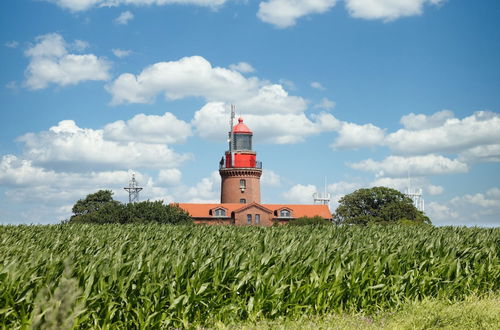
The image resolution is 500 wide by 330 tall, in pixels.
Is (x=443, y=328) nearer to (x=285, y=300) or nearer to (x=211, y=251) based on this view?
(x=285, y=300)

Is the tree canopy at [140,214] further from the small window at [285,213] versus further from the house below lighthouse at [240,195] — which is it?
the small window at [285,213]

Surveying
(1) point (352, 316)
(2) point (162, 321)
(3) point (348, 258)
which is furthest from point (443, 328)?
(2) point (162, 321)

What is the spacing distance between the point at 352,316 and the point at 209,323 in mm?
3257

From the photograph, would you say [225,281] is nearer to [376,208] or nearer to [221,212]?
[221,212]

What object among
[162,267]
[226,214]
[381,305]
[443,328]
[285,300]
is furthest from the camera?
[226,214]

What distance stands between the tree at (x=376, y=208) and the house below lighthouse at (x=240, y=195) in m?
3.58

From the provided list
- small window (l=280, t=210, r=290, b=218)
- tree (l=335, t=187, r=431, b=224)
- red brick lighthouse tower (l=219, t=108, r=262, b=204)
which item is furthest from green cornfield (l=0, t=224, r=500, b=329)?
small window (l=280, t=210, r=290, b=218)

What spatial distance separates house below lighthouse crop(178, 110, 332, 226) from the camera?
68.2m

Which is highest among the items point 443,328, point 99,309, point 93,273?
point 93,273

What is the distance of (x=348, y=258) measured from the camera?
12.2 meters

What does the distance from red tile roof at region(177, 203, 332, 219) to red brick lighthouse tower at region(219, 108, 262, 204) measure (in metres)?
1.42

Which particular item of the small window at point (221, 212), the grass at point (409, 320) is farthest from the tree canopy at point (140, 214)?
the grass at point (409, 320)

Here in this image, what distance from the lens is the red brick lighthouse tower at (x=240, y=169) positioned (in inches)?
2682

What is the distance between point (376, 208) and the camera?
74.4 m
